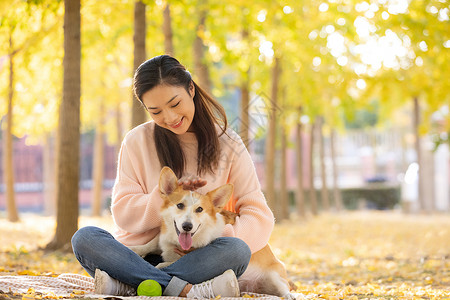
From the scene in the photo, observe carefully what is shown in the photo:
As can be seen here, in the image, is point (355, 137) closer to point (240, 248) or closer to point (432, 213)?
point (432, 213)

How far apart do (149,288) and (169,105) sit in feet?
3.66

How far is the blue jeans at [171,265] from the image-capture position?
3.41 metres

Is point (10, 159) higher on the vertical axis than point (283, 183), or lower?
higher

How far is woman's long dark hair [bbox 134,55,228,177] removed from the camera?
3689mm

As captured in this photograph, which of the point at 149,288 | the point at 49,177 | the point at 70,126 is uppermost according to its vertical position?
the point at 70,126

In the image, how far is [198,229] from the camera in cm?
341

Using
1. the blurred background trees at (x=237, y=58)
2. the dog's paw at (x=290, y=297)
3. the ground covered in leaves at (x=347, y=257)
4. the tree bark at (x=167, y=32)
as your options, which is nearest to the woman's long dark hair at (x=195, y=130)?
the dog's paw at (x=290, y=297)

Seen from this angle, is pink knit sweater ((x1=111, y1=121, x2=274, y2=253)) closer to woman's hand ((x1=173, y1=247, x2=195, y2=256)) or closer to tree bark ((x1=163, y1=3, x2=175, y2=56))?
woman's hand ((x1=173, y1=247, x2=195, y2=256))

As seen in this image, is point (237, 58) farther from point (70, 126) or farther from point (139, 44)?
point (70, 126)

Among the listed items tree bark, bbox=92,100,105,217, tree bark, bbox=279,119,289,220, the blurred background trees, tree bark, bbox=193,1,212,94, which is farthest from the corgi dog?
tree bark, bbox=92,100,105,217

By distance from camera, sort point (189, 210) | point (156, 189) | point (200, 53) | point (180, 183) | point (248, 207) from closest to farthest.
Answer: point (189, 210), point (180, 183), point (156, 189), point (248, 207), point (200, 53)

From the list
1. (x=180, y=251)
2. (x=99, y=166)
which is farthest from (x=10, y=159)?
(x=180, y=251)

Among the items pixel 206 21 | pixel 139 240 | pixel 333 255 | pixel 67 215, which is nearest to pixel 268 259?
pixel 139 240

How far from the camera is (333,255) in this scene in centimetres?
906
